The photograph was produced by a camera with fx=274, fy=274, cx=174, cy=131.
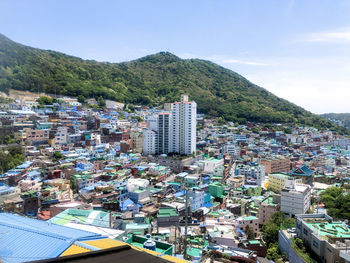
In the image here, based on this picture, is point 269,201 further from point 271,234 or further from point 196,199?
point 196,199

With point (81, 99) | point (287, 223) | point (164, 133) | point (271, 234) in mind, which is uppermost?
point (81, 99)

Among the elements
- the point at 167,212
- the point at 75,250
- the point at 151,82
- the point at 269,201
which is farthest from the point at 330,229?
the point at 151,82

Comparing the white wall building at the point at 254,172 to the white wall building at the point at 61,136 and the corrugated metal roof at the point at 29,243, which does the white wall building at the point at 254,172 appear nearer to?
the white wall building at the point at 61,136

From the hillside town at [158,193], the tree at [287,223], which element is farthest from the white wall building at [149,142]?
the tree at [287,223]

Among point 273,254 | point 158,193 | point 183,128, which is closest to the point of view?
point 273,254

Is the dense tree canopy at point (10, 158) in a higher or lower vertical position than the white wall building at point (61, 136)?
lower

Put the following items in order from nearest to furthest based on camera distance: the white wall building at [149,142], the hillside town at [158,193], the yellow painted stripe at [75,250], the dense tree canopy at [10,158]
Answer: the yellow painted stripe at [75,250]
the hillside town at [158,193]
the dense tree canopy at [10,158]
the white wall building at [149,142]

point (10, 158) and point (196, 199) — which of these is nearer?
point (196, 199)
